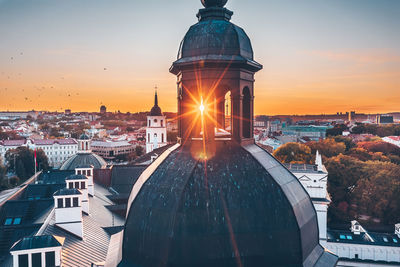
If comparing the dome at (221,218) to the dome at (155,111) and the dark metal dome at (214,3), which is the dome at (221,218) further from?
the dome at (155,111)

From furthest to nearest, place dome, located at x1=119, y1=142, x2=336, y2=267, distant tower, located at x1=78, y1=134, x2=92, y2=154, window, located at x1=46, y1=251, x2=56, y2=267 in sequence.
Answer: distant tower, located at x1=78, y1=134, x2=92, y2=154, window, located at x1=46, y1=251, x2=56, y2=267, dome, located at x1=119, y1=142, x2=336, y2=267

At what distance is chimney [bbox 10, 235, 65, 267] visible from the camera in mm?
12219

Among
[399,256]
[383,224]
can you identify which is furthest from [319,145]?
[399,256]

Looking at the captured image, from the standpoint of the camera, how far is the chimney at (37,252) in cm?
1222

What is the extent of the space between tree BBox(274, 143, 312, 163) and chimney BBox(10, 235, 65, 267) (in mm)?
51317

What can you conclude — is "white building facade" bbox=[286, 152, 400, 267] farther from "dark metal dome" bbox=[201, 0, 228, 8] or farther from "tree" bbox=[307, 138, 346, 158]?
"tree" bbox=[307, 138, 346, 158]

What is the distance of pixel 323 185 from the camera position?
27.5 meters

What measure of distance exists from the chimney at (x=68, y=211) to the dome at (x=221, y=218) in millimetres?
12302

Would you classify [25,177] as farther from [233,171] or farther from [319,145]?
[233,171]

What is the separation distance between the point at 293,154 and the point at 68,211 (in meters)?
48.7

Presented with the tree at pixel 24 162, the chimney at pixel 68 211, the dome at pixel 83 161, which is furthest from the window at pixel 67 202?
the tree at pixel 24 162

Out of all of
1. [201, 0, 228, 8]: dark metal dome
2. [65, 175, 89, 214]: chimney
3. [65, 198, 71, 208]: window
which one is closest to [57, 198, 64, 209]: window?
[65, 198, 71, 208]: window

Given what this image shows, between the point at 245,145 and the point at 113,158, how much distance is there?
10094cm

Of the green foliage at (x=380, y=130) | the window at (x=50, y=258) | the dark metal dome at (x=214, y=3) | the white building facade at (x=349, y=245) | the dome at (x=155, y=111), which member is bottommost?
the white building facade at (x=349, y=245)
